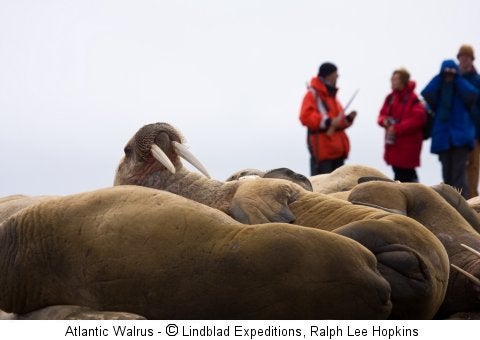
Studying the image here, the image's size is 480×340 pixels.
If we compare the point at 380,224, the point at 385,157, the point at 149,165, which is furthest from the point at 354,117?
the point at 380,224

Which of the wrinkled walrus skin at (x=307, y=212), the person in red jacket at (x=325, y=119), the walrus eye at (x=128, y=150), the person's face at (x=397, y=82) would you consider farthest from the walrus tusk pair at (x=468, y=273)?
the person in red jacket at (x=325, y=119)

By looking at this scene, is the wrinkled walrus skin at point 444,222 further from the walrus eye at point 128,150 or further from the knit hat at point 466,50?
the knit hat at point 466,50

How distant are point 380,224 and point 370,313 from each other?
31.5 inches

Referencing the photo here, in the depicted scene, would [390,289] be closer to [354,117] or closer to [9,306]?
[9,306]

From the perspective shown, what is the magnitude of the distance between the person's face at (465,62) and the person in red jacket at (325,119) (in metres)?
1.61

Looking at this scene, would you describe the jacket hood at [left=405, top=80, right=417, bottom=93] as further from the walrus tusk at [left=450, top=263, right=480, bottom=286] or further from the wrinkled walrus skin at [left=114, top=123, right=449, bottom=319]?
the walrus tusk at [left=450, top=263, right=480, bottom=286]

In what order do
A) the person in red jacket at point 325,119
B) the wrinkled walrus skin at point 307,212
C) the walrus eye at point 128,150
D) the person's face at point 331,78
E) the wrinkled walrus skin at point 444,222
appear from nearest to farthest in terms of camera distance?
the wrinkled walrus skin at point 307,212
the wrinkled walrus skin at point 444,222
the walrus eye at point 128,150
the person in red jacket at point 325,119
the person's face at point 331,78

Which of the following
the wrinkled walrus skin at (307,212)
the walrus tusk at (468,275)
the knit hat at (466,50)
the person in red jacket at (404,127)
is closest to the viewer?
the wrinkled walrus skin at (307,212)

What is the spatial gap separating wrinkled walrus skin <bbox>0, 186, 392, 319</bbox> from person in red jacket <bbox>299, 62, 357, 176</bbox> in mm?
10007

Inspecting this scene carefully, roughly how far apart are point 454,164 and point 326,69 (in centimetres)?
210

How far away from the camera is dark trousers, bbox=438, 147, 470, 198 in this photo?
16261 millimetres

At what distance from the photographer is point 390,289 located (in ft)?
22.8

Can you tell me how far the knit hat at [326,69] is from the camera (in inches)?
677

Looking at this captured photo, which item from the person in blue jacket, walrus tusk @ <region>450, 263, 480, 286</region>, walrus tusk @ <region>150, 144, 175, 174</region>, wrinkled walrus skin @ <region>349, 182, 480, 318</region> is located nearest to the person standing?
the person in blue jacket
